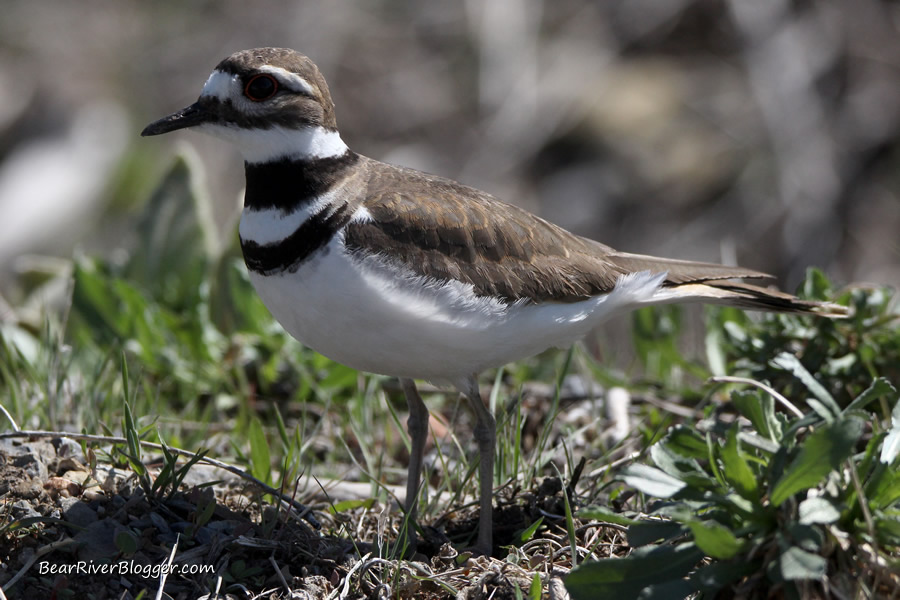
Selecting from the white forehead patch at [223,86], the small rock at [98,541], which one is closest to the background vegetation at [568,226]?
the small rock at [98,541]

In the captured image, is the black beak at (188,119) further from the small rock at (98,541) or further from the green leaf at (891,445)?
the green leaf at (891,445)

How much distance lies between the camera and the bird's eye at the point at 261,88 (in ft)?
11.4

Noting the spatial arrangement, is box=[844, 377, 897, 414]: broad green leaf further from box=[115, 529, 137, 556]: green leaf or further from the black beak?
the black beak

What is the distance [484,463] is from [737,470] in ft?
3.63

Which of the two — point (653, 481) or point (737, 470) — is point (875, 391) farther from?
point (653, 481)

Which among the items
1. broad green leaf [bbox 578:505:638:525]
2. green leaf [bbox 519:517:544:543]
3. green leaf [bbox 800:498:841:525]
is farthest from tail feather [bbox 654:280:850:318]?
green leaf [bbox 800:498:841:525]

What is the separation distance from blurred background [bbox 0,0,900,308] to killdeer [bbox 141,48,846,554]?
16.9 feet

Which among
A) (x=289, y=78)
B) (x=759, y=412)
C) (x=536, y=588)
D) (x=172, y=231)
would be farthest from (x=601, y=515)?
(x=172, y=231)

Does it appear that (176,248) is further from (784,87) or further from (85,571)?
(784,87)

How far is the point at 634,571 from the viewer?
265 cm

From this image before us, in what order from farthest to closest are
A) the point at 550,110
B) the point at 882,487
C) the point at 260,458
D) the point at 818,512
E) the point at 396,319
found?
the point at 550,110, the point at 260,458, the point at 396,319, the point at 882,487, the point at 818,512

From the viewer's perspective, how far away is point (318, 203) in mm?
3400

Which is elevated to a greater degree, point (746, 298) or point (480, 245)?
point (480, 245)

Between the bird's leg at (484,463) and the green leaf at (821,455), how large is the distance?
1164 millimetres
